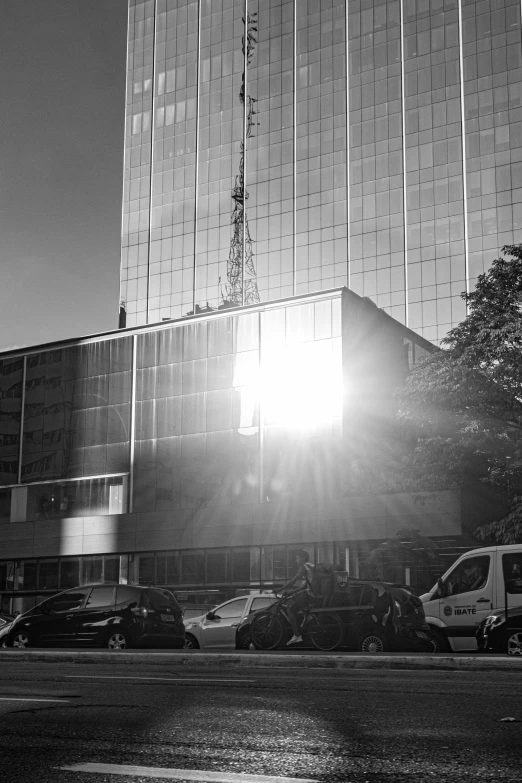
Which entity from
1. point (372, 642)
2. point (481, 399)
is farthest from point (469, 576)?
point (481, 399)

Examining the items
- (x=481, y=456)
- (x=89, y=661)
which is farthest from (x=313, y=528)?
(x=89, y=661)

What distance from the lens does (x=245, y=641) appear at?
18.8 m

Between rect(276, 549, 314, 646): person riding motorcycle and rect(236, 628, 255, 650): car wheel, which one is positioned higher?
rect(276, 549, 314, 646): person riding motorcycle

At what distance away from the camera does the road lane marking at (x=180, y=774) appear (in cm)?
492

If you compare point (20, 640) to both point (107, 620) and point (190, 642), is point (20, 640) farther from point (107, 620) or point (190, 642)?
point (190, 642)

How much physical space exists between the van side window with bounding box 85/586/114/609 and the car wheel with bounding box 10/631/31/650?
182cm

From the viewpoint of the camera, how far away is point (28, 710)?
7.79 meters

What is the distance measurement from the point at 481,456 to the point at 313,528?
1192 cm

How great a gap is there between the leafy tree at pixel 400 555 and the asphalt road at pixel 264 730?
27173 millimetres

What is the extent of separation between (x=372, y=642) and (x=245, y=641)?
2413 millimetres

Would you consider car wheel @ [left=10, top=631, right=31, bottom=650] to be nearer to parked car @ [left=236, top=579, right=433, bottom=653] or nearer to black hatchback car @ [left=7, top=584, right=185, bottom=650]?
black hatchback car @ [left=7, top=584, right=185, bottom=650]

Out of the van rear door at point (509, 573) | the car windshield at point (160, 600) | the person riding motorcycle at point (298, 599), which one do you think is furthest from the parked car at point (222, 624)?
the van rear door at point (509, 573)

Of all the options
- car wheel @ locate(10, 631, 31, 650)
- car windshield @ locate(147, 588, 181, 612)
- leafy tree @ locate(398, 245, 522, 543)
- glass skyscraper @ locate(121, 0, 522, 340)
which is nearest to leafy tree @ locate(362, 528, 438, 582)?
leafy tree @ locate(398, 245, 522, 543)

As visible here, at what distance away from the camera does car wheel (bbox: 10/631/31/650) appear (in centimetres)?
2190
